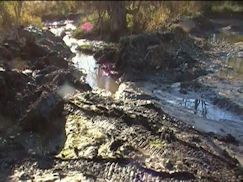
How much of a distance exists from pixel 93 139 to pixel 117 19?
36.1 feet

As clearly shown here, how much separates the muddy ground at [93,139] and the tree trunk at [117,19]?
22.4ft

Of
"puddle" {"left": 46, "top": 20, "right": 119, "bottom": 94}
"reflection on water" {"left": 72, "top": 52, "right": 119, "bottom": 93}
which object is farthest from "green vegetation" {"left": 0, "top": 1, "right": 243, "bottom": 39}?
"reflection on water" {"left": 72, "top": 52, "right": 119, "bottom": 93}

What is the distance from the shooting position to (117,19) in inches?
698

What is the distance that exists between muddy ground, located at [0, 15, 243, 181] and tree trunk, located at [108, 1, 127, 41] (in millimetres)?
6816

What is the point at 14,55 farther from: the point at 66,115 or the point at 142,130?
the point at 142,130

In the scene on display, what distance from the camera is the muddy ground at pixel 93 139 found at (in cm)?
645

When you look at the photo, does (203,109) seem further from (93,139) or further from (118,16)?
(118,16)

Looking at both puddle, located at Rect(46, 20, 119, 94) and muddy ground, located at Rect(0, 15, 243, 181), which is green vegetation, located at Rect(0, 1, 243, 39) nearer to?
puddle, located at Rect(46, 20, 119, 94)

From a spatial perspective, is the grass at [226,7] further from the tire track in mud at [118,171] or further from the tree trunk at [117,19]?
the tire track in mud at [118,171]

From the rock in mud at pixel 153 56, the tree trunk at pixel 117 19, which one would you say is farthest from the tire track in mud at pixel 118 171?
the tree trunk at pixel 117 19

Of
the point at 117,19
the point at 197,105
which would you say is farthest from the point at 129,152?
the point at 117,19

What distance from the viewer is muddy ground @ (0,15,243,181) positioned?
21.2ft

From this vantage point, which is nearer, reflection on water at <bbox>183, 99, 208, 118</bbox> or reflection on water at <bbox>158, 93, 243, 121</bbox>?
reflection on water at <bbox>158, 93, 243, 121</bbox>

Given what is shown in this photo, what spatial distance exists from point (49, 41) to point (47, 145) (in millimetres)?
8674
